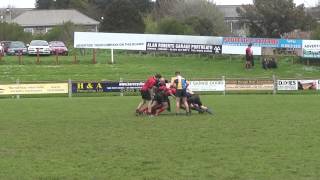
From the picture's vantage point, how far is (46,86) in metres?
36.6

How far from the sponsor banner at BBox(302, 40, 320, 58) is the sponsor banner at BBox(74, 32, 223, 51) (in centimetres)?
664

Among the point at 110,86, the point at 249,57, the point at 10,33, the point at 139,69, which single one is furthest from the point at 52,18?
the point at 110,86

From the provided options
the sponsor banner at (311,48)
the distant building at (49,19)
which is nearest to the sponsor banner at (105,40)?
the sponsor banner at (311,48)

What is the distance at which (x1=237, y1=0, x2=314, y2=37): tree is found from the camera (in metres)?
79.9

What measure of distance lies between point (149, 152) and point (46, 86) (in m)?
23.5

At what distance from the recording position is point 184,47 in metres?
52.5

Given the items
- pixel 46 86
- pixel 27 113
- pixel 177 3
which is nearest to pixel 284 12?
pixel 177 3

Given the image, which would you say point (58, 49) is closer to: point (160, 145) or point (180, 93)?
point (180, 93)

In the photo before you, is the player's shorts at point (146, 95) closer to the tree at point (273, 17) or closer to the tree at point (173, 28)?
the tree at point (173, 28)

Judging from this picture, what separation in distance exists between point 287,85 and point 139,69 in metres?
11.0

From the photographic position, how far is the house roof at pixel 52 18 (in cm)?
10744

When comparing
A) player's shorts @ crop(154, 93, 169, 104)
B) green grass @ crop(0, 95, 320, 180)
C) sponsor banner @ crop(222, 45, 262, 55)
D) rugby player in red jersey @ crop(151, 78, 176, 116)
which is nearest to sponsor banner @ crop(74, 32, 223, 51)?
sponsor banner @ crop(222, 45, 262, 55)

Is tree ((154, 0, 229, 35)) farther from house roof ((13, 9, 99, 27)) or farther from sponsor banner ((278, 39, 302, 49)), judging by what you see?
sponsor banner ((278, 39, 302, 49))

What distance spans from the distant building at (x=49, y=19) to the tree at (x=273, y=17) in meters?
32.4
